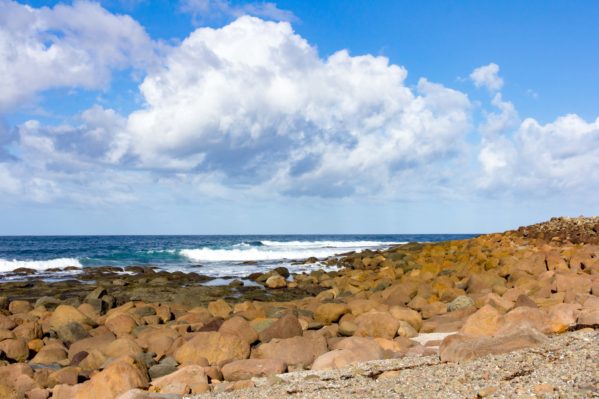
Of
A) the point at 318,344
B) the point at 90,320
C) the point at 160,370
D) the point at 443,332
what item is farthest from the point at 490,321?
the point at 90,320

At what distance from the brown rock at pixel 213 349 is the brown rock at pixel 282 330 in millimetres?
946

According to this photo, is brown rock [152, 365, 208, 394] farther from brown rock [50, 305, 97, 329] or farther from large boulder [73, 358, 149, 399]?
brown rock [50, 305, 97, 329]

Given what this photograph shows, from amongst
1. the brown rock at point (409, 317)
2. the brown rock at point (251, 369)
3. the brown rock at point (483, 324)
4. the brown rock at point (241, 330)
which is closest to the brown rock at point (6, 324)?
the brown rock at point (241, 330)

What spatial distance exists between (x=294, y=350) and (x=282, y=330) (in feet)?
4.50

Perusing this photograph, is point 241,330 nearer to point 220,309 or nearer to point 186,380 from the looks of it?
point 186,380

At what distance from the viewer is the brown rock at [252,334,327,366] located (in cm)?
838

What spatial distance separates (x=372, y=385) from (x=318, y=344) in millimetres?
2524

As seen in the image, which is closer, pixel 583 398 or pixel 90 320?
pixel 583 398

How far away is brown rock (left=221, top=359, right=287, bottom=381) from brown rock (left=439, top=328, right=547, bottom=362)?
2.29m

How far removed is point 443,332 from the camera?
10.2m

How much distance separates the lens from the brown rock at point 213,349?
8625mm

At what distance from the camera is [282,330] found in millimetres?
9891

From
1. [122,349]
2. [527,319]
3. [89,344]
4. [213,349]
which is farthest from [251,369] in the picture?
[527,319]

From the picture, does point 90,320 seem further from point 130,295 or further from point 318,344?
point 130,295
